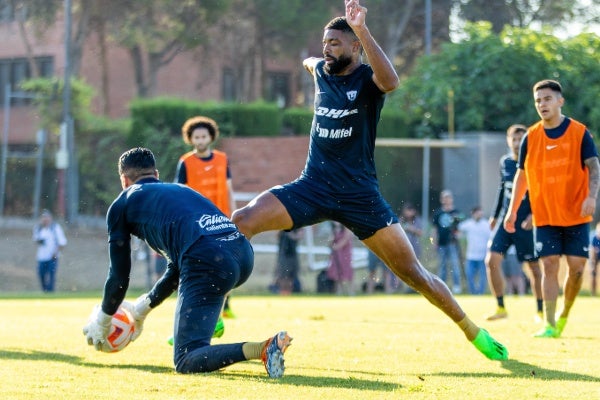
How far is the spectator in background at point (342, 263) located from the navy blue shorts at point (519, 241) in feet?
34.1

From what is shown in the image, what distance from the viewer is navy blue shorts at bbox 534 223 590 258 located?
11.2 meters

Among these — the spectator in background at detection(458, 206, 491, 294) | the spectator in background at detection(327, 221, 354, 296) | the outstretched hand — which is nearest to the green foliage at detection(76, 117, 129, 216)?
the spectator in background at detection(327, 221, 354, 296)

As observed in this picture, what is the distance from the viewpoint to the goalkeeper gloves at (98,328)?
833cm

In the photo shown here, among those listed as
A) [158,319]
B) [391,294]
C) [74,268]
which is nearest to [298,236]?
[391,294]

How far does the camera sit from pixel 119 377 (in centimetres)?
798

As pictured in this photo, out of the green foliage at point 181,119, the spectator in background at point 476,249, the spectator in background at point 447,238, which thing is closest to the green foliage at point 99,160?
the green foliage at point 181,119

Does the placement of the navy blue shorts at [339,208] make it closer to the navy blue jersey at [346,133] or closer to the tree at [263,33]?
the navy blue jersey at [346,133]

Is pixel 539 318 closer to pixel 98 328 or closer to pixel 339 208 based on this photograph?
pixel 339 208

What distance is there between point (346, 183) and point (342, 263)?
1587cm

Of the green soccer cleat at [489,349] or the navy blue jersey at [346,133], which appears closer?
the navy blue jersey at [346,133]

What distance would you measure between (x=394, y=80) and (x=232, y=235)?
63.8 inches

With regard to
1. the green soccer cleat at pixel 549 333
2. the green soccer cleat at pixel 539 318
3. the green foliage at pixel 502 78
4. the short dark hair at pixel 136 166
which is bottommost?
Result: the green soccer cleat at pixel 539 318

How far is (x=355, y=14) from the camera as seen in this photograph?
8156 mm

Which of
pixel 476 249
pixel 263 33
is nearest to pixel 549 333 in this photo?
pixel 476 249
